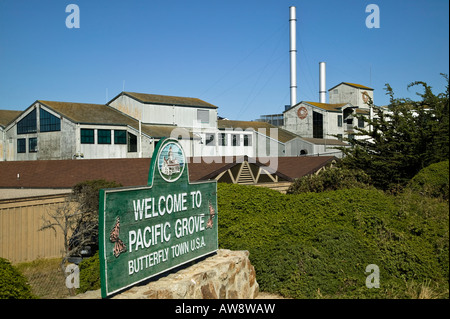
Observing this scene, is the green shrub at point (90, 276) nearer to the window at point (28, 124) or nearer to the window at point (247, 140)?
the window at point (28, 124)

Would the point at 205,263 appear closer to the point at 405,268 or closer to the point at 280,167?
the point at 405,268

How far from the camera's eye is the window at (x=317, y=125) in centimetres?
6631

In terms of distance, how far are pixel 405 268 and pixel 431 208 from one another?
2.05 metres

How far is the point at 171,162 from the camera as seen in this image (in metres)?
8.55

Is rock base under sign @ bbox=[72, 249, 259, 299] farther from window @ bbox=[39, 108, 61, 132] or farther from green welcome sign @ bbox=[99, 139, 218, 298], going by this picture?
window @ bbox=[39, 108, 61, 132]

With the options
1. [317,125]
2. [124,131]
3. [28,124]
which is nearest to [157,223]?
[124,131]

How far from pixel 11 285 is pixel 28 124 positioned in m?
47.8

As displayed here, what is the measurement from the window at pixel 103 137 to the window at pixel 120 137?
0.87 m

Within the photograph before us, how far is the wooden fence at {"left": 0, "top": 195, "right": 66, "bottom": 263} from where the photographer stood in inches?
723

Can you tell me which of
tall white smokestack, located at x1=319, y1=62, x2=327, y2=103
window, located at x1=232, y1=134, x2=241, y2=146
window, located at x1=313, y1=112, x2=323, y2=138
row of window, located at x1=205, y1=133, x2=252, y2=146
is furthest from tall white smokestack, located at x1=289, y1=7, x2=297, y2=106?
window, located at x1=232, y1=134, x2=241, y2=146

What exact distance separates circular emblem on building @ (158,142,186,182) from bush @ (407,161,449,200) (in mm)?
7283

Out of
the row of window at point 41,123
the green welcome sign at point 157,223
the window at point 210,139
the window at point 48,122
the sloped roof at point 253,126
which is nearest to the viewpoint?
the green welcome sign at point 157,223

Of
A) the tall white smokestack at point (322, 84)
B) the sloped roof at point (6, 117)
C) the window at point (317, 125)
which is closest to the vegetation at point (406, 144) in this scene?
the window at point (317, 125)
